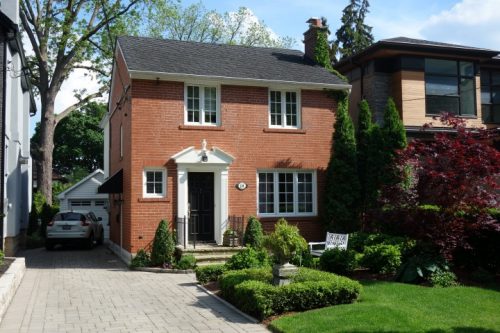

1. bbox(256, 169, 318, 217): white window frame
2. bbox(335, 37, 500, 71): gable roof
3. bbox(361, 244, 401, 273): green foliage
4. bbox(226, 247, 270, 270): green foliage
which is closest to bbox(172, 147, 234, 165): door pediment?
bbox(256, 169, 318, 217): white window frame

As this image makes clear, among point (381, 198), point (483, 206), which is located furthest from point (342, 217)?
point (483, 206)

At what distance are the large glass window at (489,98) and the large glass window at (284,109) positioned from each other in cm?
1029

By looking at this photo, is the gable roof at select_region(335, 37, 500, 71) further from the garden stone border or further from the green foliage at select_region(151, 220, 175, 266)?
the garden stone border

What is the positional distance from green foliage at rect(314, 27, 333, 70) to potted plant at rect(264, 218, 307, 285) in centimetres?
1101

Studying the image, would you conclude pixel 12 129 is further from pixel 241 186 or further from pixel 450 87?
pixel 450 87

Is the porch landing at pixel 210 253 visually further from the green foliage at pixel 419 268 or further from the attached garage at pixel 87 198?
the attached garage at pixel 87 198

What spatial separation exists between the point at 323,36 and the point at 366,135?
14.0 ft

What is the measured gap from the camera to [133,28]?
3091 centimetres

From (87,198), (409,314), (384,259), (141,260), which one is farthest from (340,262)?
(87,198)

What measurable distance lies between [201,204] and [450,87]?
11680 mm

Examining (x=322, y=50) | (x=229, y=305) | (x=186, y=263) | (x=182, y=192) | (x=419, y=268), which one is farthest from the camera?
(x=322, y=50)

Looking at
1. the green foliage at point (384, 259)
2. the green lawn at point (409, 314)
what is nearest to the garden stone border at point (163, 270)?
the green foliage at point (384, 259)

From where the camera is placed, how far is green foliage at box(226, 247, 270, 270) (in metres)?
11.7

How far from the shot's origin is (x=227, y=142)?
53.9 ft
